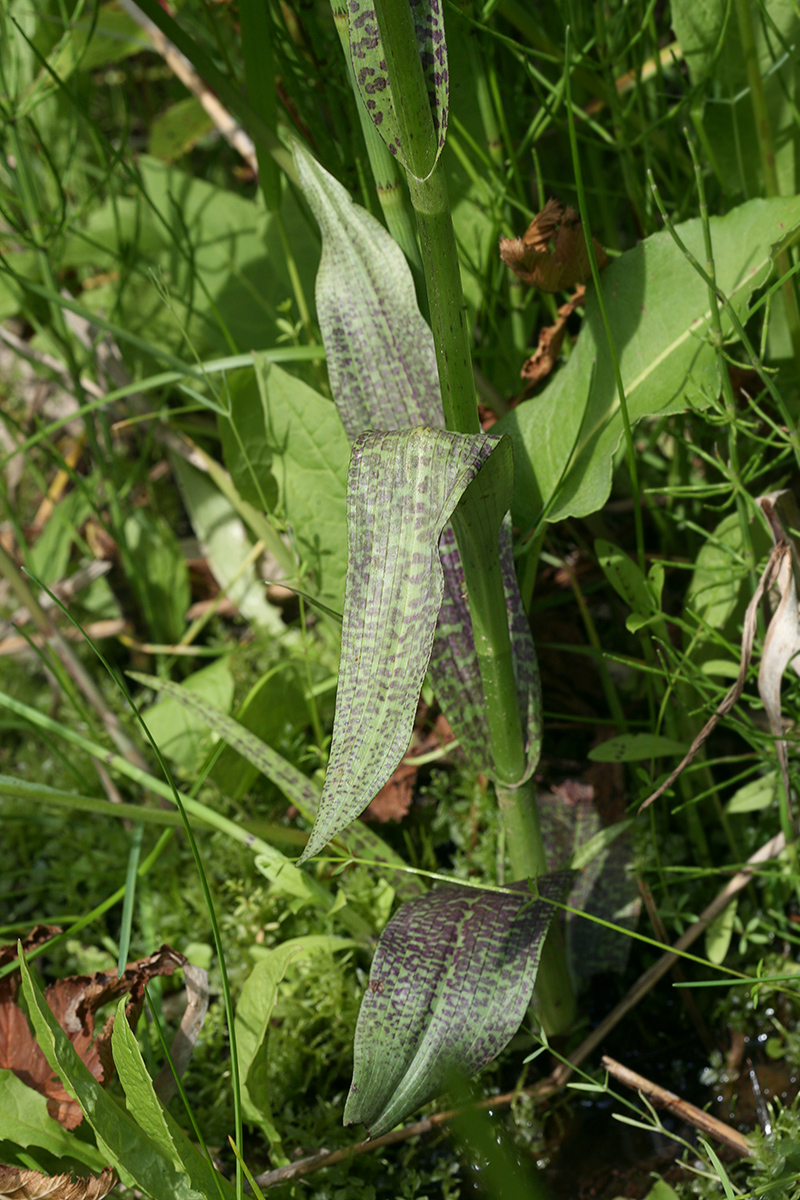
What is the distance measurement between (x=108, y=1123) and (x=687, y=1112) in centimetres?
45

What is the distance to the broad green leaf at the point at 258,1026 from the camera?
70 cm

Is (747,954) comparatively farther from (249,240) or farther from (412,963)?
(249,240)

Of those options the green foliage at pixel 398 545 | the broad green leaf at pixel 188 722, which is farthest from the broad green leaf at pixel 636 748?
the broad green leaf at pixel 188 722

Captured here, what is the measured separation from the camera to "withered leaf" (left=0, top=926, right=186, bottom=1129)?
2.29ft

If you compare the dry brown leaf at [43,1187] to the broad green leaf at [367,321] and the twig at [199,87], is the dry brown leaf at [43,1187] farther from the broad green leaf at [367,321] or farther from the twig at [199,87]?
the twig at [199,87]

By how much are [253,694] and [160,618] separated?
428mm

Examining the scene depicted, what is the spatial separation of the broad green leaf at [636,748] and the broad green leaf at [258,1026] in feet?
0.98

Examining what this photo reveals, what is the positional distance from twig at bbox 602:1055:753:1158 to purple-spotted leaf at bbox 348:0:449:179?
0.65 metres

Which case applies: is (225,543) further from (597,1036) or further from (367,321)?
(597,1036)

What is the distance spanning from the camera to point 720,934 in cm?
82

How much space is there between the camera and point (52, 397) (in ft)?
5.24

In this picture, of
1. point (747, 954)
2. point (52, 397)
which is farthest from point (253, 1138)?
point (52, 397)

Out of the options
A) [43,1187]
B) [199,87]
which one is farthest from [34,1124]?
[199,87]

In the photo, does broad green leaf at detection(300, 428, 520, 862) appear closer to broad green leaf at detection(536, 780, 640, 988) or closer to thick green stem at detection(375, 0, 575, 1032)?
thick green stem at detection(375, 0, 575, 1032)
